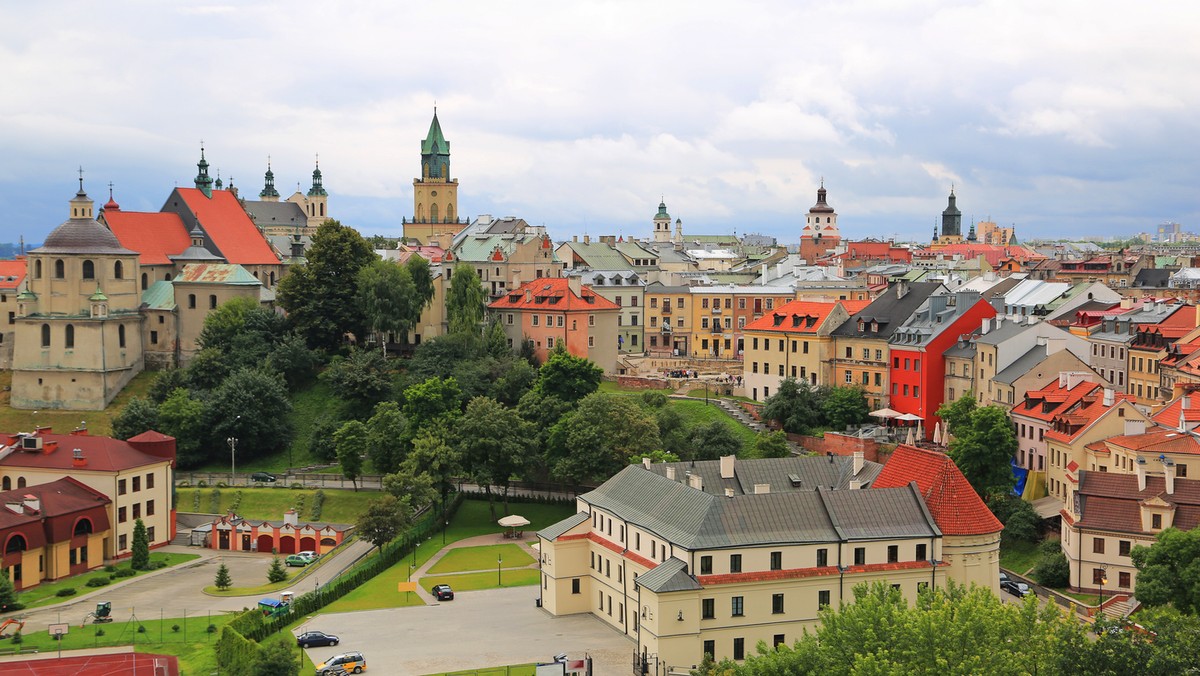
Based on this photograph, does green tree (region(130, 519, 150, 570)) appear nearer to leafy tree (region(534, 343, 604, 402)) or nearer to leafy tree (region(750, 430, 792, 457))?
leafy tree (region(534, 343, 604, 402))

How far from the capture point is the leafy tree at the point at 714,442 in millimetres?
80250

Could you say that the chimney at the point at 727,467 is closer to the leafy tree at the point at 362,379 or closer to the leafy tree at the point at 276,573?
the leafy tree at the point at 276,573

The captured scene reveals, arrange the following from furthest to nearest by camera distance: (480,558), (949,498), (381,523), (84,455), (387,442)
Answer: (387,442), (84,455), (480,558), (381,523), (949,498)

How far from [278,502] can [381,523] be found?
609 inches

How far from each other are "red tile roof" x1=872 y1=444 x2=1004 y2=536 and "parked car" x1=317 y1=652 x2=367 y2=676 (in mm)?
24278

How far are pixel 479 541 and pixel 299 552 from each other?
435 inches

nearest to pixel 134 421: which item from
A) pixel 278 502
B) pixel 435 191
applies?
pixel 278 502

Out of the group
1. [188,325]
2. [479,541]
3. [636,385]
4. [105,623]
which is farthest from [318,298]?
[105,623]

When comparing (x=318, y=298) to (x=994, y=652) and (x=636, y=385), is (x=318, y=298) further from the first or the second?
(x=994, y=652)

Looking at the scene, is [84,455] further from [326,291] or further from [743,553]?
[743,553]

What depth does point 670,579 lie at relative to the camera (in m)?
52.8

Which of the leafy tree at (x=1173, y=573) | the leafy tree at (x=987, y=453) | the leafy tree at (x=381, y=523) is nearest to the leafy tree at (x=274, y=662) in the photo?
the leafy tree at (x=381, y=523)

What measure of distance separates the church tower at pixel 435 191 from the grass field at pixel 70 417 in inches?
2788

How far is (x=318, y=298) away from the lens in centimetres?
10350
